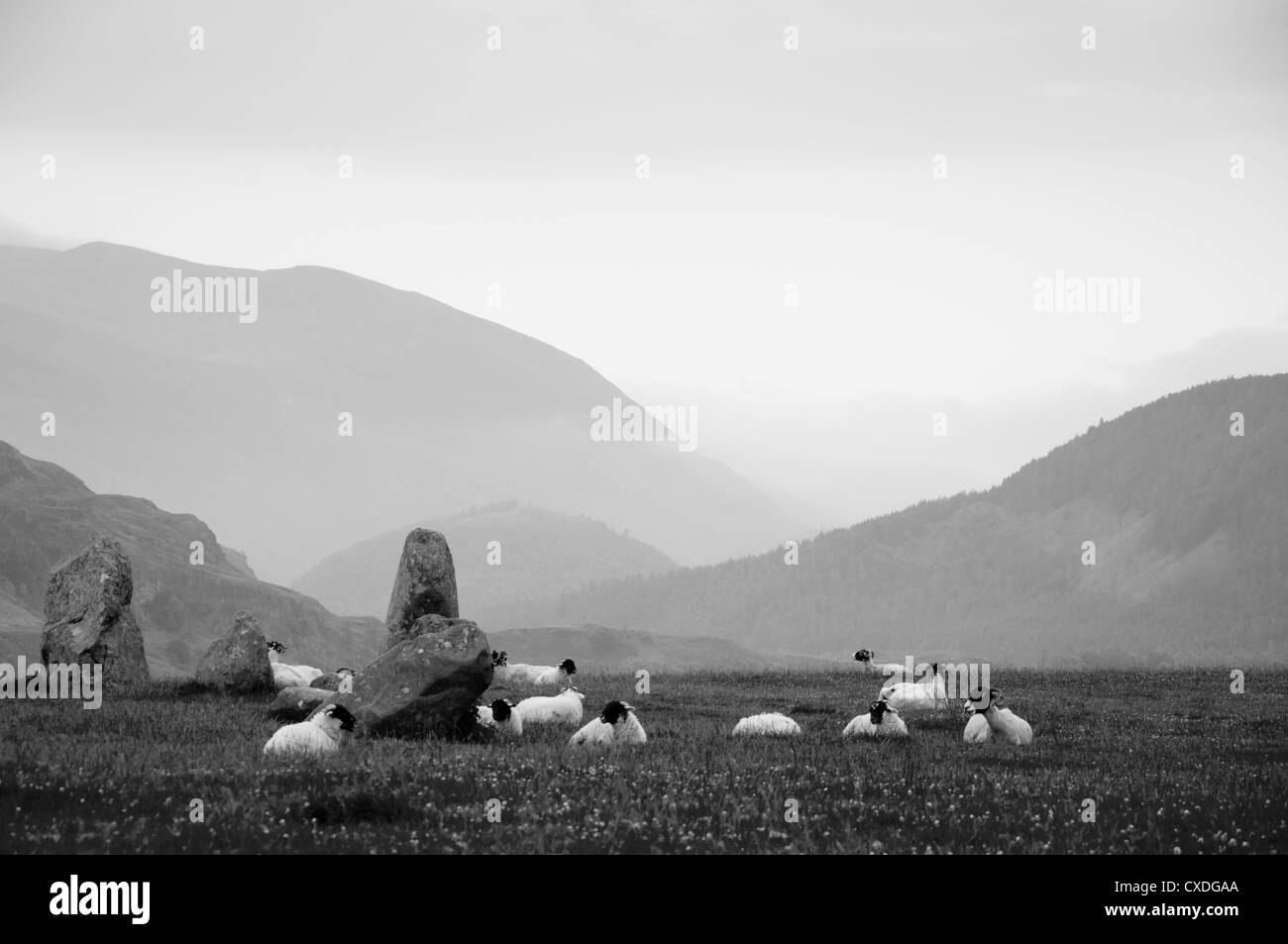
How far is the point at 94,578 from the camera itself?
1275 inches

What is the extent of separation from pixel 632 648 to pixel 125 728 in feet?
371

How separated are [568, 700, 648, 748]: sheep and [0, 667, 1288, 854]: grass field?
0.63 meters

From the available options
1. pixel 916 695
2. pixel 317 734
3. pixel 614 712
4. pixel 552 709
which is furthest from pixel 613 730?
pixel 916 695

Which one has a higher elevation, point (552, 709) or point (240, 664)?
point (240, 664)

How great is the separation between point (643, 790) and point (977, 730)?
33.8ft

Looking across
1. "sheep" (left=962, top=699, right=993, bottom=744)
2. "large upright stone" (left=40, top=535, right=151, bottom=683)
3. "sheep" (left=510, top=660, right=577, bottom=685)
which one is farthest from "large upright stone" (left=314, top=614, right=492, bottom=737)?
"large upright stone" (left=40, top=535, right=151, bottom=683)

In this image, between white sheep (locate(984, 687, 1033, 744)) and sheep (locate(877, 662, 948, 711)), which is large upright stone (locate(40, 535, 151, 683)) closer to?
sheep (locate(877, 662, 948, 711))

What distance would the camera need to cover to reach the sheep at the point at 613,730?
21.5 metres

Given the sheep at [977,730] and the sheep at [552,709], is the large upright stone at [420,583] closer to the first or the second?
the sheep at [552,709]

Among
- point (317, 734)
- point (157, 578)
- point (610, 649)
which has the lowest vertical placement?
point (610, 649)

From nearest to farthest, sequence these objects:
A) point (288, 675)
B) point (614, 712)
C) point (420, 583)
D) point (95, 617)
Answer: point (614, 712)
point (95, 617)
point (420, 583)
point (288, 675)

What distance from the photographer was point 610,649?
5295 inches

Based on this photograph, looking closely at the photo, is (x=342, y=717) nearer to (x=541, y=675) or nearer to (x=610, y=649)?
(x=541, y=675)

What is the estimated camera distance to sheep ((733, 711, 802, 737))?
76.8 feet
